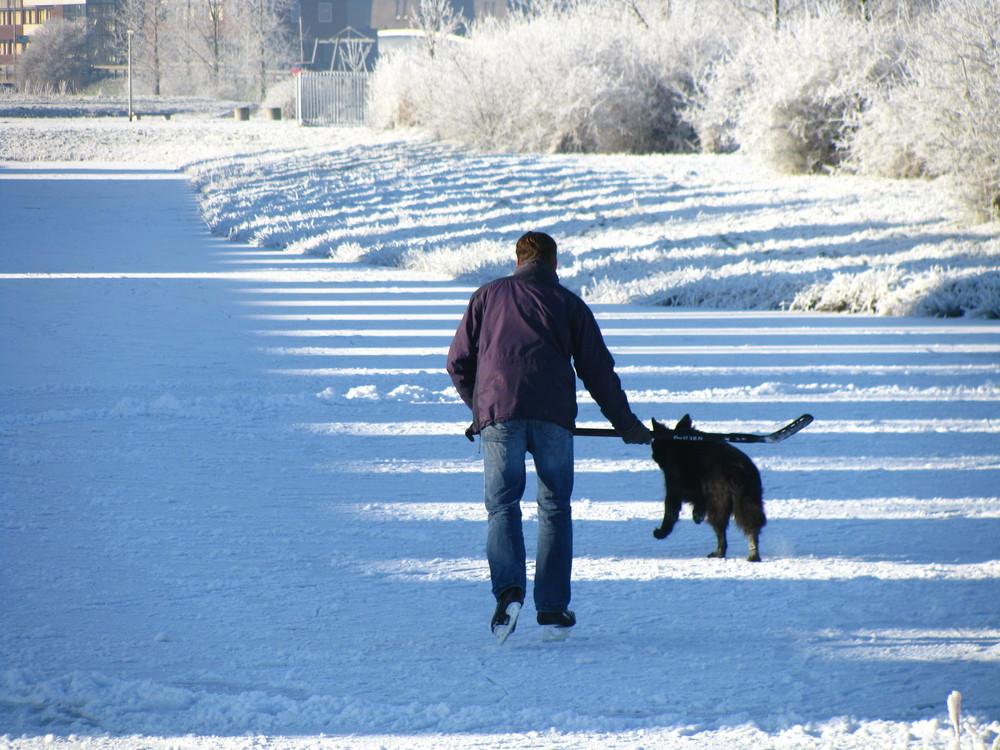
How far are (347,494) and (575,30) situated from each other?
30.7 m

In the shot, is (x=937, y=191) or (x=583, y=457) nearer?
(x=583, y=457)

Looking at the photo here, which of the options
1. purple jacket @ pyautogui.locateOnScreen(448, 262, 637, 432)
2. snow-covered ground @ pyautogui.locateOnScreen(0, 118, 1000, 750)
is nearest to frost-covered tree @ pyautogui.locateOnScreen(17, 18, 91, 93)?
snow-covered ground @ pyautogui.locateOnScreen(0, 118, 1000, 750)

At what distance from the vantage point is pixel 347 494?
598 cm

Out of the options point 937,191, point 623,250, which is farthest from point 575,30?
point 623,250

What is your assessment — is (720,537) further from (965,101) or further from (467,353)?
(965,101)

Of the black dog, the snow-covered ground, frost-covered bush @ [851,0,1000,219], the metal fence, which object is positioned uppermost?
the metal fence

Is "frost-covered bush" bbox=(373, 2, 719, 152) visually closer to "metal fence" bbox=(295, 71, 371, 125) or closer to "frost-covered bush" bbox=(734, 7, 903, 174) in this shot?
"frost-covered bush" bbox=(734, 7, 903, 174)

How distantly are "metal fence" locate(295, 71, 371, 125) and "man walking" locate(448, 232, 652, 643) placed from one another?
172 ft

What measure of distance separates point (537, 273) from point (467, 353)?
1.27 ft

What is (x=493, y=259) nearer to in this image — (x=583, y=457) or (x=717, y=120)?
(x=583, y=457)

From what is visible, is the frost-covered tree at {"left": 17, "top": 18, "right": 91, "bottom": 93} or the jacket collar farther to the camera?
the frost-covered tree at {"left": 17, "top": 18, "right": 91, "bottom": 93}

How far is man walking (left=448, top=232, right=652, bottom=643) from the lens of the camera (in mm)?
4055

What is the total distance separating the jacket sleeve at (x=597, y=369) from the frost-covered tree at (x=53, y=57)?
68.3 metres

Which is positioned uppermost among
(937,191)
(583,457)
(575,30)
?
(575,30)
